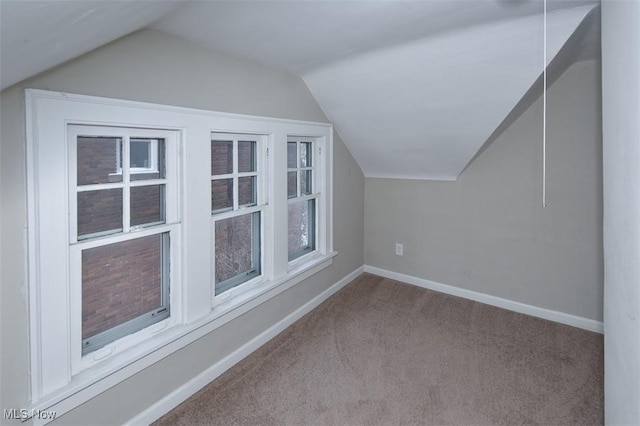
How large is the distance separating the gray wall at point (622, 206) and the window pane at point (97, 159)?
209cm

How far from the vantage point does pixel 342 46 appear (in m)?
2.29

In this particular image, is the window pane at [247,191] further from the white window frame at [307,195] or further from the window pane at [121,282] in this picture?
the window pane at [121,282]

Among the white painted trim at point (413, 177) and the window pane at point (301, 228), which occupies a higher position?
the white painted trim at point (413, 177)

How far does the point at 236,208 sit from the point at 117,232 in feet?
2.81

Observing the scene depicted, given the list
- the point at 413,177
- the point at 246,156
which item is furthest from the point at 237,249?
the point at 413,177

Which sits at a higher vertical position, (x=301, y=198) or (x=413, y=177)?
(x=413, y=177)

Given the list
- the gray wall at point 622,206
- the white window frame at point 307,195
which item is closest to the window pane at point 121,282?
the white window frame at point 307,195

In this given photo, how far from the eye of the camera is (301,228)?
3529mm

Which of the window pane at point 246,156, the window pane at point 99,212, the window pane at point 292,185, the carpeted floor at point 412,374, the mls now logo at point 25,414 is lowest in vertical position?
the carpeted floor at point 412,374

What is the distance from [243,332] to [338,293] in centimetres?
137

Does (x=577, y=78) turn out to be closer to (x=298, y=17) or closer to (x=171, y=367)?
(x=298, y=17)

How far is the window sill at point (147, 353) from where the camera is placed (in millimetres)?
1641

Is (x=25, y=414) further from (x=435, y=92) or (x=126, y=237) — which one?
(x=435, y=92)

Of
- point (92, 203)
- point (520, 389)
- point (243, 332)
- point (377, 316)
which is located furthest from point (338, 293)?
point (92, 203)
